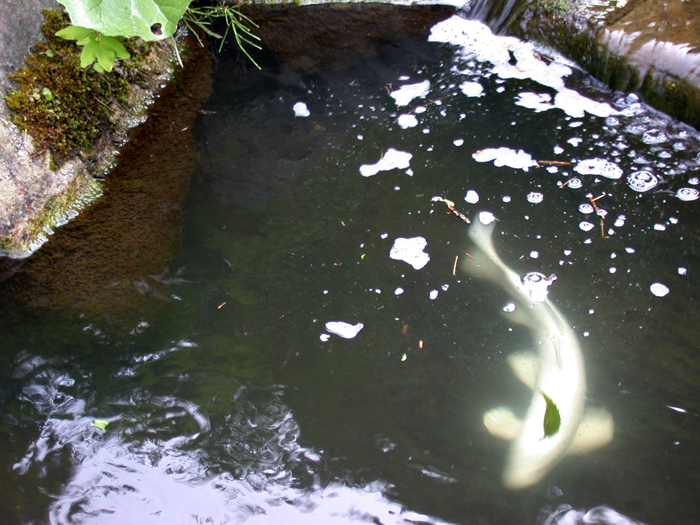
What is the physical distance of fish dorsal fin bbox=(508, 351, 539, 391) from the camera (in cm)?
205

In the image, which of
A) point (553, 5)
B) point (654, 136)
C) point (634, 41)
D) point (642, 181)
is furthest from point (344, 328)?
point (553, 5)

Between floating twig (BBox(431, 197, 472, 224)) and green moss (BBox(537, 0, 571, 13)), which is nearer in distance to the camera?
floating twig (BBox(431, 197, 472, 224))

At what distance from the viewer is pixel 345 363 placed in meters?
2.08

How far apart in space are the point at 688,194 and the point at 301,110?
2.32 metres

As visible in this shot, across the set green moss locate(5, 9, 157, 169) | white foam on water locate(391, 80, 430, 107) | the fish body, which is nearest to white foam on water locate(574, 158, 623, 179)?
the fish body

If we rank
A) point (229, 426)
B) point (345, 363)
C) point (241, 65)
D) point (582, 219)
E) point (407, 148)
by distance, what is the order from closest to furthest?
point (229, 426), point (345, 363), point (582, 219), point (407, 148), point (241, 65)

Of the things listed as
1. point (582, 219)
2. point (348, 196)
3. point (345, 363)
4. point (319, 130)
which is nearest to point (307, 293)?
point (345, 363)

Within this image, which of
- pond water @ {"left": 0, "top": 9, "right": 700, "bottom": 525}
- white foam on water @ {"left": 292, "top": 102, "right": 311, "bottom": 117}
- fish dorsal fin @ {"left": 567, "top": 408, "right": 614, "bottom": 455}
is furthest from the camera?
white foam on water @ {"left": 292, "top": 102, "right": 311, "bottom": 117}

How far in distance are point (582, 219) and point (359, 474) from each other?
5.59 feet

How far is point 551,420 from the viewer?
1.94 metres

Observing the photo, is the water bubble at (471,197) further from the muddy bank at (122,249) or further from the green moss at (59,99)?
the green moss at (59,99)

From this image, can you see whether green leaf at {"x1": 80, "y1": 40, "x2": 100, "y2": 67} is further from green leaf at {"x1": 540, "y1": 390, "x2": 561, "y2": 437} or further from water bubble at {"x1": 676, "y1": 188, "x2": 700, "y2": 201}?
water bubble at {"x1": 676, "y1": 188, "x2": 700, "y2": 201}

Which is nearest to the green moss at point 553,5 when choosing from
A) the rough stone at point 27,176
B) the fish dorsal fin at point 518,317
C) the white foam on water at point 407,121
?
the white foam on water at point 407,121

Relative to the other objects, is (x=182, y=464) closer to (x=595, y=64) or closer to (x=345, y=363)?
(x=345, y=363)
